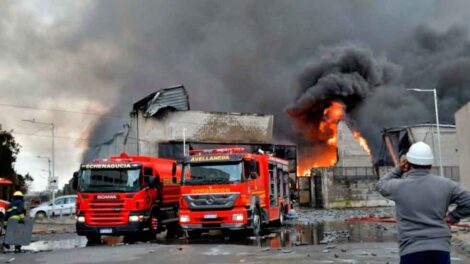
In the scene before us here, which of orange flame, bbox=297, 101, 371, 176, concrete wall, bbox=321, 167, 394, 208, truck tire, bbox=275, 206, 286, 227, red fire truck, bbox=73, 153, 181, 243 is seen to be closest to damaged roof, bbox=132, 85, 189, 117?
orange flame, bbox=297, 101, 371, 176

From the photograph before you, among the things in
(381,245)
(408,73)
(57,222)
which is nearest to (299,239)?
(381,245)

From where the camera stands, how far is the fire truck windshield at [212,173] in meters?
16.5

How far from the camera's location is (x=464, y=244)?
42.2ft

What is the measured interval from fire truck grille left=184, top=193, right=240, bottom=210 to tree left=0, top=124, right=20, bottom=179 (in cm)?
3729

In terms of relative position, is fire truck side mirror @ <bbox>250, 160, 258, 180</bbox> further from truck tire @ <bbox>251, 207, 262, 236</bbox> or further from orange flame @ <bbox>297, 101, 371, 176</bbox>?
orange flame @ <bbox>297, 101, 371, 176</bbox>

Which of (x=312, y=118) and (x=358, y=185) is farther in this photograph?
(x=312, y=118)

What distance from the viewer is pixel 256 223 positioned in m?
17.2

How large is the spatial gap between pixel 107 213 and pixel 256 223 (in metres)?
4.50

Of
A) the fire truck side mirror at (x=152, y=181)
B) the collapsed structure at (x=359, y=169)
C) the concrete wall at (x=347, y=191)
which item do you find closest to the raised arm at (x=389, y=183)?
the fire truck side mirror at (x=152, y=181)

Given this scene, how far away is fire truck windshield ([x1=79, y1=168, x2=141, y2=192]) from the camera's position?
16.9 m

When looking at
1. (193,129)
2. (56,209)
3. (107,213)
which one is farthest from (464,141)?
(56,209)

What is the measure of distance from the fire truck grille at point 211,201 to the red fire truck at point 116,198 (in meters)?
1.61

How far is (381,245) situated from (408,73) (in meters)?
41.4

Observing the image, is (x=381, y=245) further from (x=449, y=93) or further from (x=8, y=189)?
(x=449, y=93)
